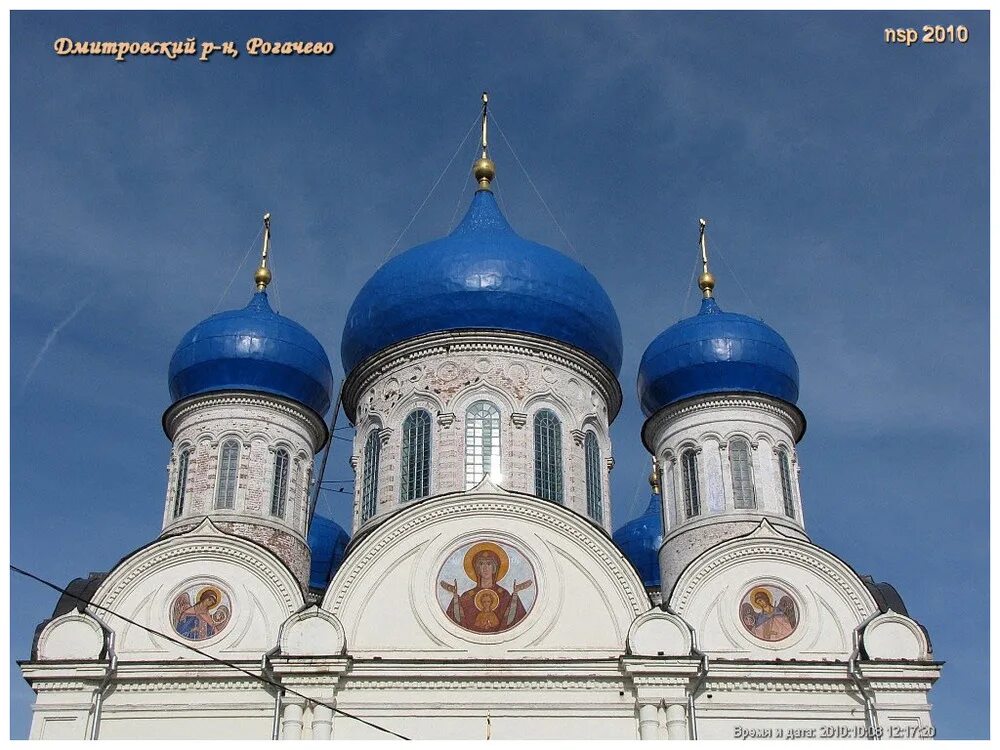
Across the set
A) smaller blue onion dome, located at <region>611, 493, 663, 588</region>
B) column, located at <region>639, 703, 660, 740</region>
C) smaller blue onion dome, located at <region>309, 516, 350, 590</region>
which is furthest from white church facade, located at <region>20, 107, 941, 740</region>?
smaller blue onion dome, located at <region>611, 493, 663, 588</region>

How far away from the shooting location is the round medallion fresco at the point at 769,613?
46.0 feet

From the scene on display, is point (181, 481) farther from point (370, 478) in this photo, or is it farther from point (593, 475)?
point (593, 475)

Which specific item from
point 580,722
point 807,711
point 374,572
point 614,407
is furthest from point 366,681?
point 614,407

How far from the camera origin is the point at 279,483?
1645cm

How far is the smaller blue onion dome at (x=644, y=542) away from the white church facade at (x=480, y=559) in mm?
3872

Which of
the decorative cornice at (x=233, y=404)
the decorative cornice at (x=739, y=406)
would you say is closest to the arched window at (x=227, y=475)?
the decorative cornice at (x=233, y=404)

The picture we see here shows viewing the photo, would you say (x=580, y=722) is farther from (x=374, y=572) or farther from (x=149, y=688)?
(x=149, y=688)

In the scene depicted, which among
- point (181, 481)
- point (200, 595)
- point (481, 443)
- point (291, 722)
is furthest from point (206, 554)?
point (481, 443)

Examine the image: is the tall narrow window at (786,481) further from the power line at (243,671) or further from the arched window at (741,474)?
the power line at (243,671)

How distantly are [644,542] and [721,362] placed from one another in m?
5.14

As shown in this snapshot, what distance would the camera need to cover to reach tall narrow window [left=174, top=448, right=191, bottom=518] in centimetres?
1606

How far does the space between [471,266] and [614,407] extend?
303 centimetres

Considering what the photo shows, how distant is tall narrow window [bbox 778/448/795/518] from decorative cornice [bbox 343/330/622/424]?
260 centimetres

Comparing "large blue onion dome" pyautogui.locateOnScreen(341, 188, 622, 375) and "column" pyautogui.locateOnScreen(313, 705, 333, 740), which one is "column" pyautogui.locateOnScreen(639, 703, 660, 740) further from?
"large blue onion dome" pyautogui.locateOnScreen(341, 188, 622, 375)
